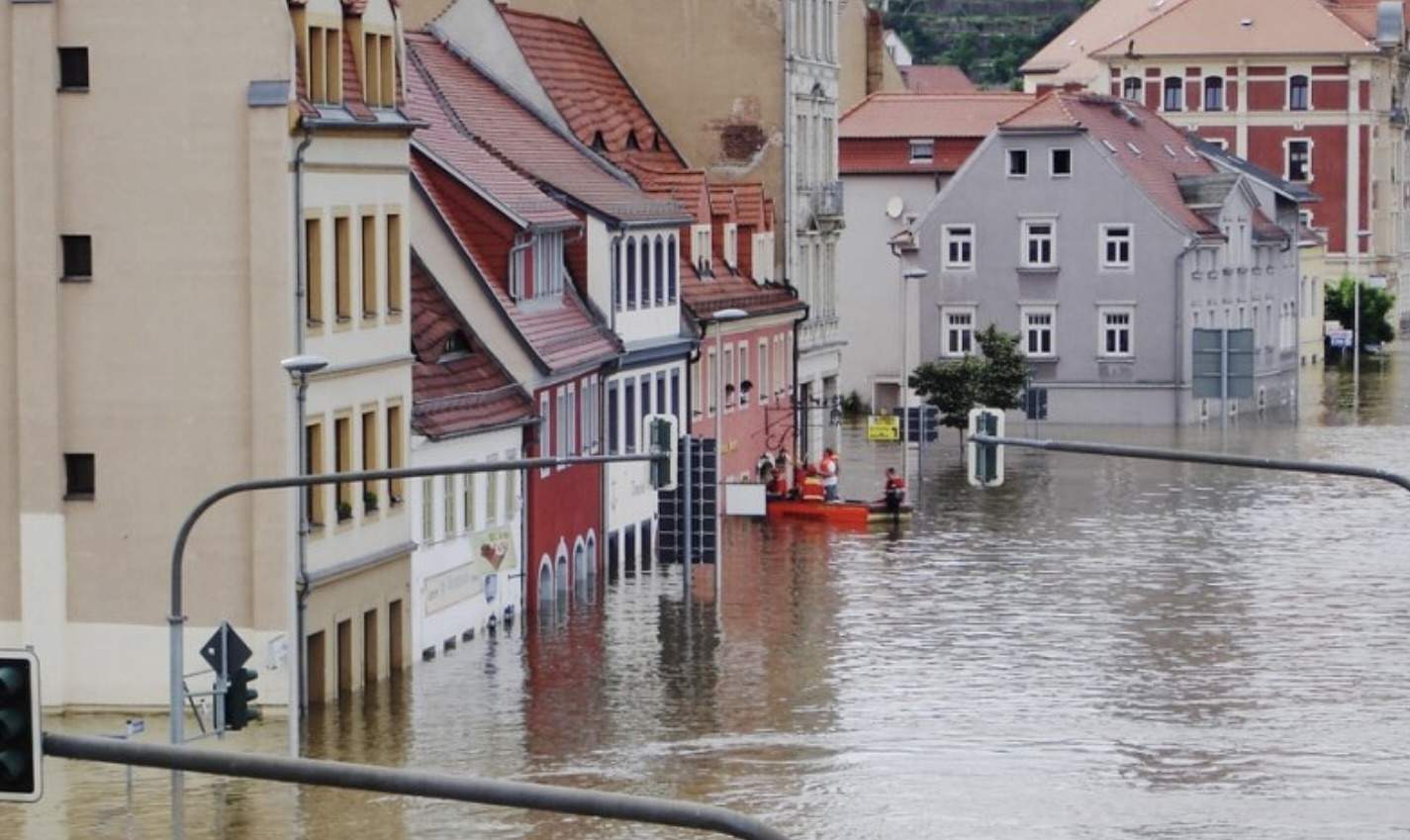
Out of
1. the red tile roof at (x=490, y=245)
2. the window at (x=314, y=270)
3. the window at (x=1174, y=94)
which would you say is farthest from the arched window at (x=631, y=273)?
the window at (x=1174, y=94)

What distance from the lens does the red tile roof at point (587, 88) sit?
73.8 m

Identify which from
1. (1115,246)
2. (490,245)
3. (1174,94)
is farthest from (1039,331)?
(1174,94)

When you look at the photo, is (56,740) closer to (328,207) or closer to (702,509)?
(328,207)

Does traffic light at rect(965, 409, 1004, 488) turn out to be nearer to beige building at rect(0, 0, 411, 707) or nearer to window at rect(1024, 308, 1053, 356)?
beige building at rect(0, 0, 411, 707)

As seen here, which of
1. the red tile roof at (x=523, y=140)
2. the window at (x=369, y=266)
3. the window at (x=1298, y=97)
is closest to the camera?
the window at (x=369, y=266)

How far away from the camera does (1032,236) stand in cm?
9788

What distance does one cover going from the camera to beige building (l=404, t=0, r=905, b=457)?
82.2 meters

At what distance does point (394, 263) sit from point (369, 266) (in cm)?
118

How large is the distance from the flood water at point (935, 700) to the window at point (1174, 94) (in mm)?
72443

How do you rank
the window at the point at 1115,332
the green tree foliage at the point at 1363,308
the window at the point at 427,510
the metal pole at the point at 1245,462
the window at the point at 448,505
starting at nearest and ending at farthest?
the metal pole at the point at 1245,462, the window at the point at 427,510, the window at the point at 448,505, the window at the point at 1115,332, the green tree foliage at the point at 1363,308

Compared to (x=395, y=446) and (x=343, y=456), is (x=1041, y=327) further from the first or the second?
(x=343, y=456)

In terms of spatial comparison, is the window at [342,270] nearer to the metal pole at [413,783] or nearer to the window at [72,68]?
the window at [72,68]

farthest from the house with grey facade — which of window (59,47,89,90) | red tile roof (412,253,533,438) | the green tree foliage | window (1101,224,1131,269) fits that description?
window (59,47,89,90)

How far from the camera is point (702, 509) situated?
53.3m
